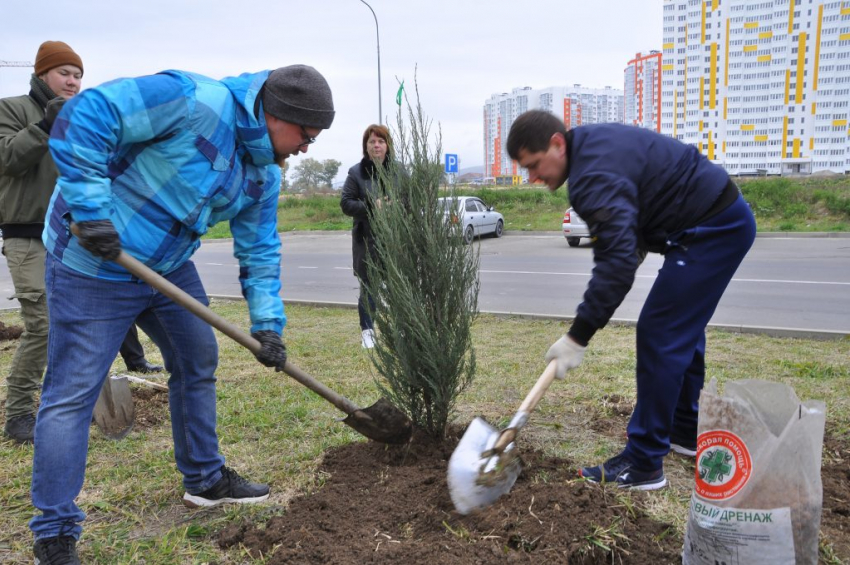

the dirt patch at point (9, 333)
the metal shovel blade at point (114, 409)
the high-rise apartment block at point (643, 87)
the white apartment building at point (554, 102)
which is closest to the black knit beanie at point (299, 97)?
the metal shovel blade at point (114, 409)

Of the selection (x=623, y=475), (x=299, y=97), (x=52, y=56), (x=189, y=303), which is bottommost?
(x=623, y=475)

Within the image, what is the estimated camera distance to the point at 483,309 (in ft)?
26.6

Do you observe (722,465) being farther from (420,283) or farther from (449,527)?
(420,283)

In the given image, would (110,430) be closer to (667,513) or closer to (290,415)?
(290,415)

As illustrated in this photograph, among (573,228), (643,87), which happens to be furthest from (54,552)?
(643,87)

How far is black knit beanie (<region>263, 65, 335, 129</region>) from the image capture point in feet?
7.90

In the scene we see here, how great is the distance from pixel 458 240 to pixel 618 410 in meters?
1.67

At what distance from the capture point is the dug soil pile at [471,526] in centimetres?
231

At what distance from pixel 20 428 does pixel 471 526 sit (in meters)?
2.88

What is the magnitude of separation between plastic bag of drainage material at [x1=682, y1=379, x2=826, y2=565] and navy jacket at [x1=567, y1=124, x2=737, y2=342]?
557 millimetres

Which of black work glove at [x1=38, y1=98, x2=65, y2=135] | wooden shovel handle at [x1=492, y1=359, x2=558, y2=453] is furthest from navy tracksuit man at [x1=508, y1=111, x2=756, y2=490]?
black work glove at [x1=38, y1=98, x2=65, y2=135]

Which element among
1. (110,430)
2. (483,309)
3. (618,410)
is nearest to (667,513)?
(618,410)

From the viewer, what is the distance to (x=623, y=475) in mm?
2973

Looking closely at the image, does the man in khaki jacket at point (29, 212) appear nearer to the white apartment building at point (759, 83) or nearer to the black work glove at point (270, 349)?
the black work glove at point (270, 349)
